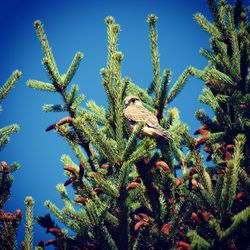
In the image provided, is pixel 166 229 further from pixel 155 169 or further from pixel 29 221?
pixel 29 221

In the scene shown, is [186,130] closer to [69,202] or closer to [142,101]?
[142,101]

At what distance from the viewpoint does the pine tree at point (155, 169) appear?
7.13 feet

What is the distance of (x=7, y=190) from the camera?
268 cm

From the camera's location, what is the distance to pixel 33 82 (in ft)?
9.77

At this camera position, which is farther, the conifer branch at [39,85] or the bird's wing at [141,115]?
the bird's wing at [141,115]

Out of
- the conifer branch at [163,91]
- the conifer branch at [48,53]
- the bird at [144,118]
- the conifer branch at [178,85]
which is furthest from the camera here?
the conifer branch at [178,85]

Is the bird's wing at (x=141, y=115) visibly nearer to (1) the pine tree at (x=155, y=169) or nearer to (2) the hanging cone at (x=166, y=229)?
(1) the pine tree at (x=155, y=169)

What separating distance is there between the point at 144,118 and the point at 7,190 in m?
1.87

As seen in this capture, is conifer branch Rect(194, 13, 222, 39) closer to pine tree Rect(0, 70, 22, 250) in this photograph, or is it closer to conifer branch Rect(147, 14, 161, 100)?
conifer branch Rect(147, 14, 161, 100)

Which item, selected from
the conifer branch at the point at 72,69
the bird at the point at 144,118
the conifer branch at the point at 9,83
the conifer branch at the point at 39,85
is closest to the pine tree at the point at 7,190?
the conifer branch at the point at 9,83

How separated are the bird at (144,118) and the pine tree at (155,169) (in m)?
0.12

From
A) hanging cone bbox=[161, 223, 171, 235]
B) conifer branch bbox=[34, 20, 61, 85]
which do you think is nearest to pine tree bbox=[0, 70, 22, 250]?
conifer branch bbox=[34, 20, 61, 85]

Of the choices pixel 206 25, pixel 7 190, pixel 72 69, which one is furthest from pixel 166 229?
pixel 206 25

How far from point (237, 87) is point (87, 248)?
239 centimetres
